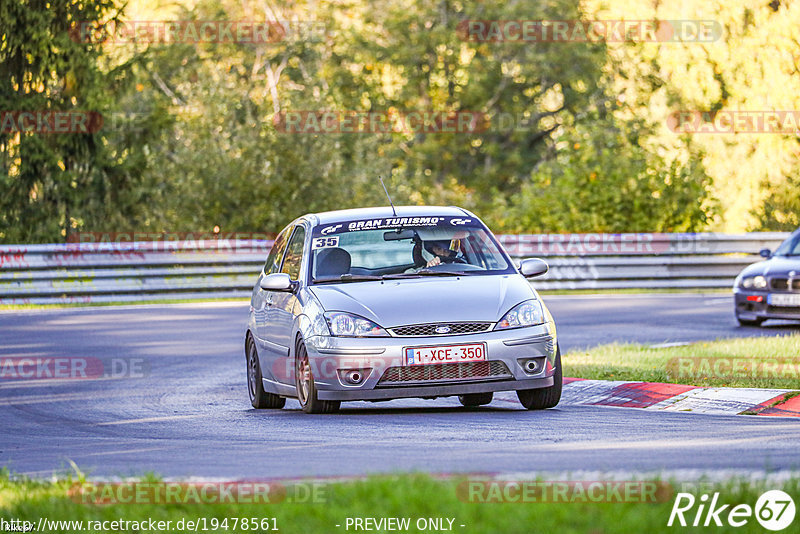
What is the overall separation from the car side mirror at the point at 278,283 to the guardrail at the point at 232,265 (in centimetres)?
1472

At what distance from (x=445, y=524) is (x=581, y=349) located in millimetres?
10892

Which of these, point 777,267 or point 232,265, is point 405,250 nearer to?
point 777,267

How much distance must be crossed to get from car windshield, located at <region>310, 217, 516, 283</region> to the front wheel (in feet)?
4.28

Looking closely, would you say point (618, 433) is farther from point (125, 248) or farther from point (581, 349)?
point (125, 248)

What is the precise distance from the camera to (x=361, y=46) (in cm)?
5016

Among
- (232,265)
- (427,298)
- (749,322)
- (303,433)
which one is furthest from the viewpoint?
(232,265)

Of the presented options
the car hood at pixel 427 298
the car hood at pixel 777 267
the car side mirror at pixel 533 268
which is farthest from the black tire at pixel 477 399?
the car hood at pixel 777 267

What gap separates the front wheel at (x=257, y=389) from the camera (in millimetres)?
12352

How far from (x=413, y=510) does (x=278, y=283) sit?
566 cm

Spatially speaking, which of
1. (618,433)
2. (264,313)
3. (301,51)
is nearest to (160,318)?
(264,313)

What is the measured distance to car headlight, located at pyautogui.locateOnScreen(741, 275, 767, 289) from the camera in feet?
64.0

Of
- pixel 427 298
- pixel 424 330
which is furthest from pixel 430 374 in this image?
pixel 427 298

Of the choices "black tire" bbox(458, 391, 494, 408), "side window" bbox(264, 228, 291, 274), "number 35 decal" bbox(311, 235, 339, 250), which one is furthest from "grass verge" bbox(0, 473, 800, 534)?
"side window" bbox(264, 228, 291, 274)

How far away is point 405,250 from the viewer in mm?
11953
